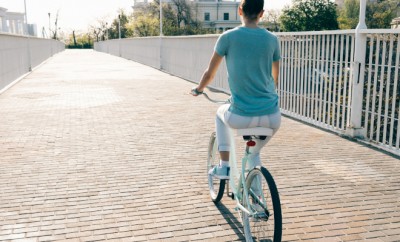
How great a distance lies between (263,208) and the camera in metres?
3.37

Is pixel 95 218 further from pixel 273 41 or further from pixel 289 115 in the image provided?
pixel 289 115

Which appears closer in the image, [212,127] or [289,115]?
[212,127]

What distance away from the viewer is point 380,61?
6973mm

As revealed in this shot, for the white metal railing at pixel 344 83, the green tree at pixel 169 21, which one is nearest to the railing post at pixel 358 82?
the white metal railing at pixel 344 83

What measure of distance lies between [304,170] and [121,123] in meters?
4.43

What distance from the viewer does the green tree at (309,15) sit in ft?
232

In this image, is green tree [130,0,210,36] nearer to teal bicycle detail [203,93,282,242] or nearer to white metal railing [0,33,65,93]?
white metal railing [0,33,65,93]

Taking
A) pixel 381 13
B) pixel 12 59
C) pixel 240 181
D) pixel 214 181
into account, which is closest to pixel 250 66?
pixel 240 181

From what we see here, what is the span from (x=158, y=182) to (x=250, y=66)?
244cm

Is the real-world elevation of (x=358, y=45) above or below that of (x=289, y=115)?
above

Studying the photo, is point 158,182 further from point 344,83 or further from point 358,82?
point 344,83

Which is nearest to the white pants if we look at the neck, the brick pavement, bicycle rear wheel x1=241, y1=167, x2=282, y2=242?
bicycle rear wheel x1=241, y1=167, x2=282, y2=242

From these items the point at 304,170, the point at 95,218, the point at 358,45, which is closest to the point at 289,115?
the point at 358,45

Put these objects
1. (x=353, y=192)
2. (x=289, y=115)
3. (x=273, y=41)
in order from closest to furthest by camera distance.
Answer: (x=273, y=41) → (x=353, y=192) → (x=289, y=115)
